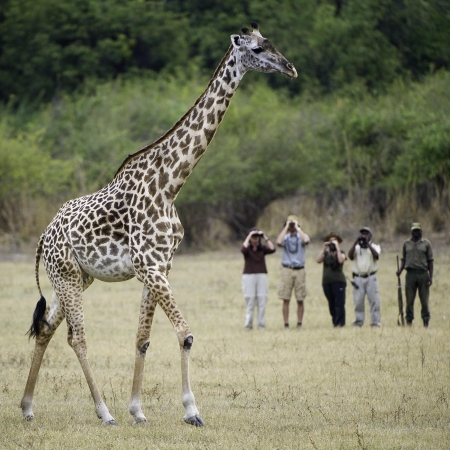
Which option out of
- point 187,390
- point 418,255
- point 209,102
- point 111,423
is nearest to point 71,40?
point 418,255

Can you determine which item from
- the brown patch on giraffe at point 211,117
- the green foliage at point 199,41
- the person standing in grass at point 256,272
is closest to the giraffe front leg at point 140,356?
the brown patch on giraffe at point 211,117

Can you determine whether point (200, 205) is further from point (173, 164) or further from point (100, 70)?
point (173, 164)

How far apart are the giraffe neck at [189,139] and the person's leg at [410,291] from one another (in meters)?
7.61

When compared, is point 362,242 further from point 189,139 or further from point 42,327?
point 42,327

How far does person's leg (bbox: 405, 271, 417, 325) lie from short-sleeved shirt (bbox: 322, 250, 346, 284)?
1193mm

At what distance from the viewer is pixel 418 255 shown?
15.6m

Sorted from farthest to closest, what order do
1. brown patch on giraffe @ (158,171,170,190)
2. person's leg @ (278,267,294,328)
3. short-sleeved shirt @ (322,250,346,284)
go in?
1. person's leg @ (278,267,294,328)
2. short-sleeved shirt @ (322,250,346,284)
3. brown patch on giraffe @ (158,171,170,190)

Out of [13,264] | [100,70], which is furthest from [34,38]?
[13,264]

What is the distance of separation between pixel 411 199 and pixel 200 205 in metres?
7.85

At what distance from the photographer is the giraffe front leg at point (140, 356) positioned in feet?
29.0

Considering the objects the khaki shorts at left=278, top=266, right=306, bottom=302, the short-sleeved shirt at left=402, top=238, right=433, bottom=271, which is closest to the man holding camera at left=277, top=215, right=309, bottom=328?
the khaki shorts at left=278, top=266, right=306, bottom=302

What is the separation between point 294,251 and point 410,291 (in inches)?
90.8

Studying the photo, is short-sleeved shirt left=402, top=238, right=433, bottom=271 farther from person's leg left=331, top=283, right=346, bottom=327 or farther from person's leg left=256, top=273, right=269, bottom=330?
person's leg left=256, top=273, right=269, bottom=330

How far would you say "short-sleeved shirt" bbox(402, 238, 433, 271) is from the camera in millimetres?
15602
